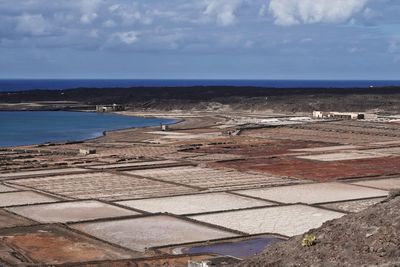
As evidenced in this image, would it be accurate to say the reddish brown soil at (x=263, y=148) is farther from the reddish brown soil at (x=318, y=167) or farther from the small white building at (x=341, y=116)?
the small white building at (x=341, y=116)

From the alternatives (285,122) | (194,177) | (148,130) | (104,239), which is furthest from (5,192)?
(285,122)

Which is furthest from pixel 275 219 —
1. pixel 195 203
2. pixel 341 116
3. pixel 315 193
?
pixel 341 116

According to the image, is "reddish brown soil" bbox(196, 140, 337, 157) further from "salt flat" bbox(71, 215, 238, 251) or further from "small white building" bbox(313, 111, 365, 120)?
"small white building" bbox(313, 111, 365, 120)

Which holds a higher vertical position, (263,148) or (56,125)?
(263,148)

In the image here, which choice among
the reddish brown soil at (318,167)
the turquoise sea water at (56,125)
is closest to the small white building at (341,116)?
the turquoise sea water at (56,125)

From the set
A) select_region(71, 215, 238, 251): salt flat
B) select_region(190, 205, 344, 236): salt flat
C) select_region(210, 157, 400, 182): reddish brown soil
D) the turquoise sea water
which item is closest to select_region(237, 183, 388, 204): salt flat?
select_region(190, 205, 344, 236): salt flat

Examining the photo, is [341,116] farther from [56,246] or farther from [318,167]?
[56,246]

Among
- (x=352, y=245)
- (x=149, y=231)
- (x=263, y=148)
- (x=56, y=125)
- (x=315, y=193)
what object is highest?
(x=352, y=245)
